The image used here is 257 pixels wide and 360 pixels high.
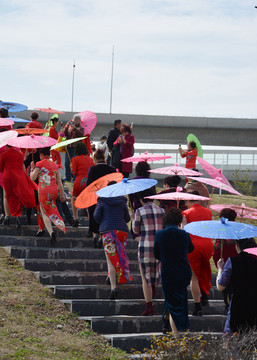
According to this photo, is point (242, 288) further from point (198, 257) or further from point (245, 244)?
point (198, 257)

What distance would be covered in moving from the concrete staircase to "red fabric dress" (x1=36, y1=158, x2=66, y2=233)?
48 cm

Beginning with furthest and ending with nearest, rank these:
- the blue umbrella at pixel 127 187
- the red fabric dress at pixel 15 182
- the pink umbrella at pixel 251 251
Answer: the red fabric dress at pixel 15 182 < the blue umbrella at pixel 127 187 < the pink umbrella at pixel 251 251

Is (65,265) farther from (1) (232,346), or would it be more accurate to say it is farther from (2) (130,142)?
(2) (130,142)

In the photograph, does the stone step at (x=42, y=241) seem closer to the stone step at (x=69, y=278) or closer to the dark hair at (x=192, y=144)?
the stone step at (x=69, y=278)

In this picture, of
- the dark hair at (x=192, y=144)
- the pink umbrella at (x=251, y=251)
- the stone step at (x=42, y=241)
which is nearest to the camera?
the pink umbrella at (x=251, y=251)

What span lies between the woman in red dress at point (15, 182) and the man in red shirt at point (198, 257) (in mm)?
3717

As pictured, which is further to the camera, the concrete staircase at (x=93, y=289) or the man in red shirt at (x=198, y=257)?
the man in red shirt at (x=198, y=257)

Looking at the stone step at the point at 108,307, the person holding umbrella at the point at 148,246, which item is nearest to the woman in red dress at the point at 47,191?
the stone step at the point at 108,307

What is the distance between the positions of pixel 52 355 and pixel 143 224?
2444mm

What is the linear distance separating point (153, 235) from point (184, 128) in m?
37.9

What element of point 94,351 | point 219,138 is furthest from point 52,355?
point 219,138

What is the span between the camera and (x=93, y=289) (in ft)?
32.7

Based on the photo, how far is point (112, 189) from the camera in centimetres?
947

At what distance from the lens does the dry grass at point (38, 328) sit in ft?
26.2
